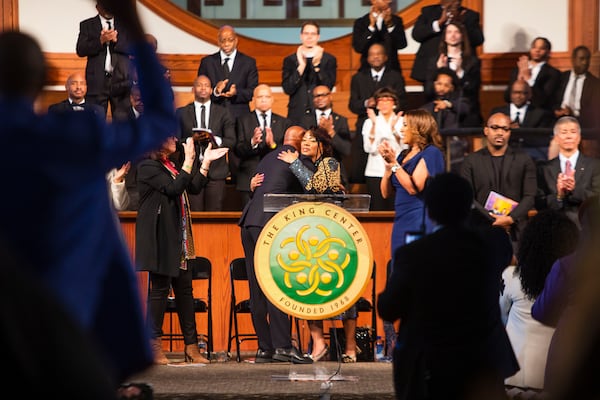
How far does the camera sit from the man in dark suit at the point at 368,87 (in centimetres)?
1205

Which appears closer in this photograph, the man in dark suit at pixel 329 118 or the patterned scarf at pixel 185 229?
the patterned scarf at pixel 185 229

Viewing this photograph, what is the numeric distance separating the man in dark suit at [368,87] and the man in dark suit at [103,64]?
236 centimetres

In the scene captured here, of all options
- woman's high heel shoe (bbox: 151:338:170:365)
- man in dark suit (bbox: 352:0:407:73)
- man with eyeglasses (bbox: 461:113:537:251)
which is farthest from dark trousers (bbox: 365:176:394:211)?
woman's high heel shoe (bbox: 151:338:170:365)

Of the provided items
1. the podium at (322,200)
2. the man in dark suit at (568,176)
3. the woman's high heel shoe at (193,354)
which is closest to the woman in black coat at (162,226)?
the woman's high heel shoe at (193,354)

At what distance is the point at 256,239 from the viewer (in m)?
9.71

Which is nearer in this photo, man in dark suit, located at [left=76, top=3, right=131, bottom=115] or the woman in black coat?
the woman in black coat

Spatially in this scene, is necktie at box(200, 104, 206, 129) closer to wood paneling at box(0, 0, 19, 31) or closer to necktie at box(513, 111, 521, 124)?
necktie at box(513, 111, 521, 124)

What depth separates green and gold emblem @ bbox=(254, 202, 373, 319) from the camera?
8445 mm

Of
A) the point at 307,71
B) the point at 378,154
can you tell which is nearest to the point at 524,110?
the point at 378,154

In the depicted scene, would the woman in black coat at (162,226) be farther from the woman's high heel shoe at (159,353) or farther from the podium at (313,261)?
the podium at (313,261)

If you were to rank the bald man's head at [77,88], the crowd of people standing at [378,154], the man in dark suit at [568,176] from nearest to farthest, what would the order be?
the crowd of people standing at [378,154] < the man in dark suit at [568,176] < the bald man's head at [77,88]

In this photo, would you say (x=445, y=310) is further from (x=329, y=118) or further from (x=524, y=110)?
(x=524, y=110)

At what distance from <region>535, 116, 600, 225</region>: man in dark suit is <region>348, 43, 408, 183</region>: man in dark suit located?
6.69 feet

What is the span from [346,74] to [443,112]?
3.75 meters
